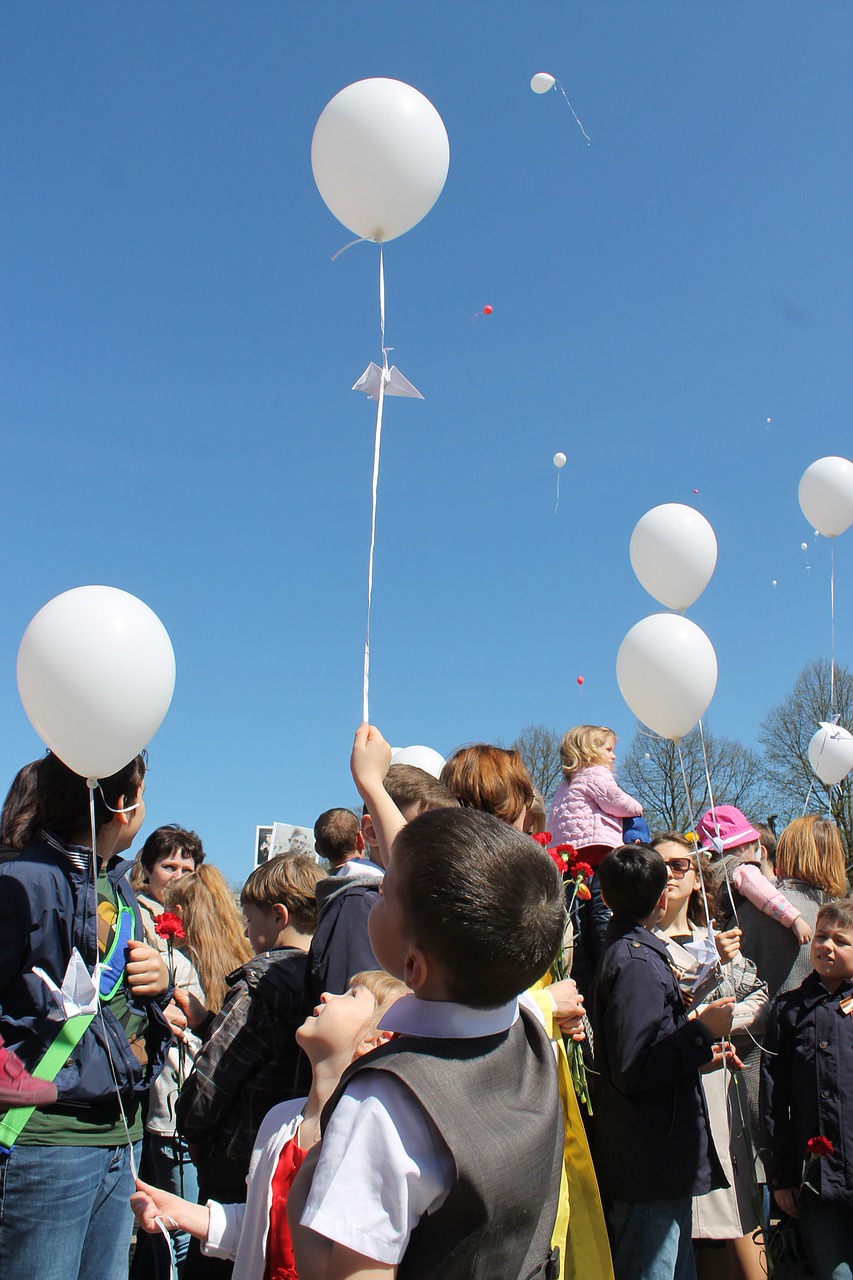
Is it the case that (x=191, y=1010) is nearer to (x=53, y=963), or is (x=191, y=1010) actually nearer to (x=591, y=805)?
(x=53, y=963)

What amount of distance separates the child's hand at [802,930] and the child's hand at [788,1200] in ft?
4.54

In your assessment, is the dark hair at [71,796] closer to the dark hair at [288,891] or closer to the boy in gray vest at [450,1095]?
the dark hair at [288,891]

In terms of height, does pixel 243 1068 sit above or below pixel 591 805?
below

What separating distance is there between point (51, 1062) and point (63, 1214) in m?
0.39

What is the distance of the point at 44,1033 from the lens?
7.79ft

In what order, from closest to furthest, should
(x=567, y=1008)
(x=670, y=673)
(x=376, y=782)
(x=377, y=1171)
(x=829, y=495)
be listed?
1. (x=377, y=1171)
2. (x=376, y=782)
3. (x=567, y=1008)
4. (x=670, y=673)
5. (x=829, y=495)

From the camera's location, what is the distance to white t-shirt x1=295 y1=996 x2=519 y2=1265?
1.20 m

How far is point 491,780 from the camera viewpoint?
2.80m

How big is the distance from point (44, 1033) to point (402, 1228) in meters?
1.50

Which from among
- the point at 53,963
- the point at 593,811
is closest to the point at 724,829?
the point at 593,811

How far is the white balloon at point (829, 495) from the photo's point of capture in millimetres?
7469

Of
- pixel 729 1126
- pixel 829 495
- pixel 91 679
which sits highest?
pixel 829 495

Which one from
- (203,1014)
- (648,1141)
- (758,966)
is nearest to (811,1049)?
(648,1141)

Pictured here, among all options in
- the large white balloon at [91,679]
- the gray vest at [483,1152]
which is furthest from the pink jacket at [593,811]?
the gray vest at [483,1152]
